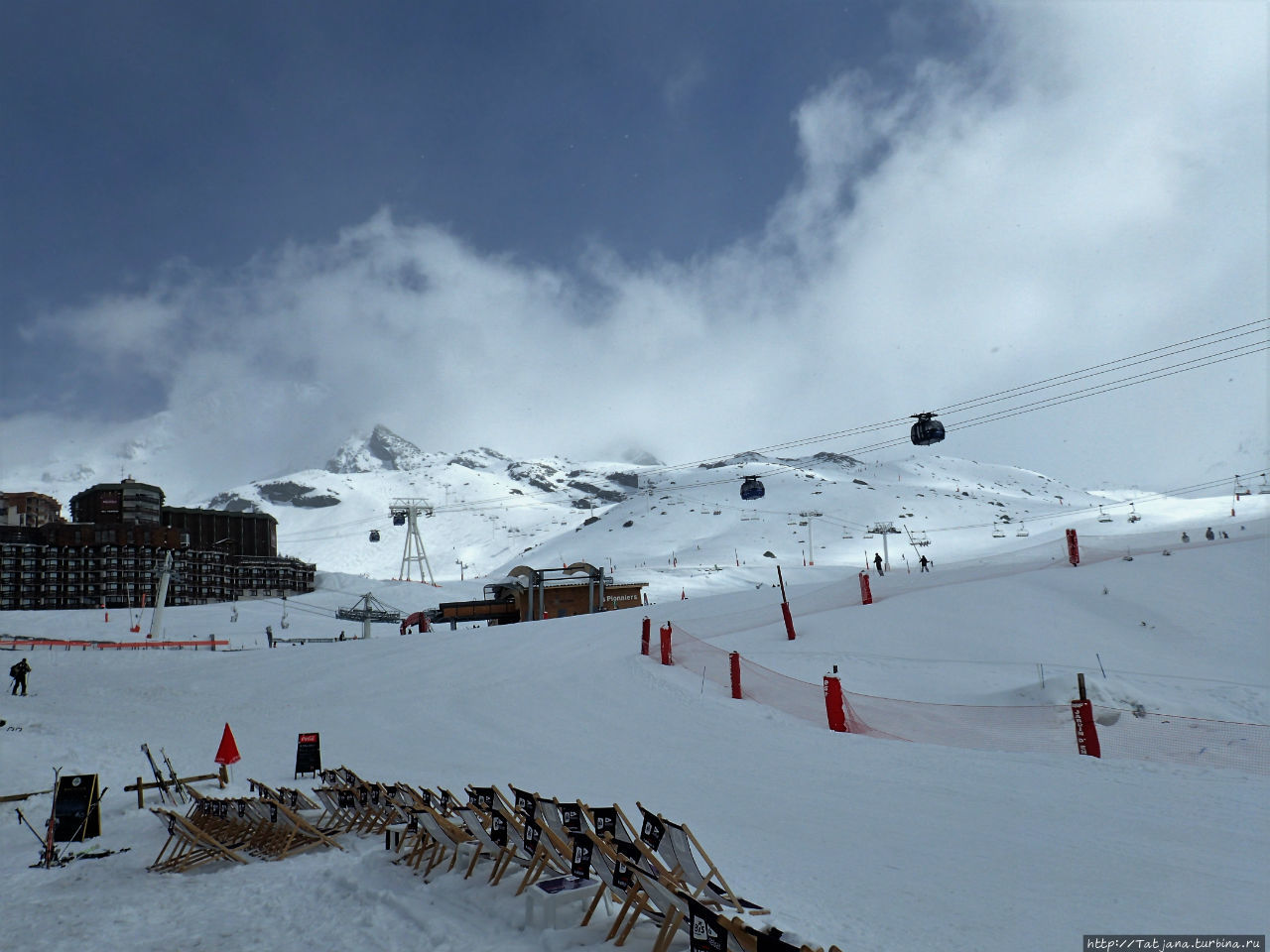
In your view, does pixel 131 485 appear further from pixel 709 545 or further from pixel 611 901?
pixel 611 901

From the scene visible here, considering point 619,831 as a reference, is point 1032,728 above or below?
below

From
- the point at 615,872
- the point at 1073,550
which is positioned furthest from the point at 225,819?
the point at 1073,550

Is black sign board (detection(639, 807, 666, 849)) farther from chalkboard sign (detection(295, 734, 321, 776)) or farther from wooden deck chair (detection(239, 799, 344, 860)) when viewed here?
chalkboard sign (detection(295, 734, 321, 776))

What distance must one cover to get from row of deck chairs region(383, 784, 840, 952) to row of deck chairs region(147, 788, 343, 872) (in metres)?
1.71

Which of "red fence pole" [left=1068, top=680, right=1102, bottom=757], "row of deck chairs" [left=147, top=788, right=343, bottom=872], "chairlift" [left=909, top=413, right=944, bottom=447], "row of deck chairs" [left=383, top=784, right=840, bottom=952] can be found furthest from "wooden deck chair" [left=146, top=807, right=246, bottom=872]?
"chairlift" [left=909, top=413, right=944, bottom=447]

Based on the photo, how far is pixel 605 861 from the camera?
6176mm

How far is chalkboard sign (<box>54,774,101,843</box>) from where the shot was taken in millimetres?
10188

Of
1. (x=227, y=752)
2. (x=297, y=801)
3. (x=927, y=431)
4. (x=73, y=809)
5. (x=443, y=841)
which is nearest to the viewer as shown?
(x=443, y=841)

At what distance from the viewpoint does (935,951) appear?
217 inches

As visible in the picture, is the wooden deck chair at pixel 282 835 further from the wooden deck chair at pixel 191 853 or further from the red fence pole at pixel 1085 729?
the red fence pole at pixel 1085 729

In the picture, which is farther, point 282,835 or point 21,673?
point 21,673

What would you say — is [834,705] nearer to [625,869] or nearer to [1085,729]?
[1085,729]

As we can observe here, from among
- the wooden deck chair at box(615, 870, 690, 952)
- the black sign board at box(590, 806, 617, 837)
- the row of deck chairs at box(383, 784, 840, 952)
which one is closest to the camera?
the row of deck chairs at box(383, 784, 840, 952)

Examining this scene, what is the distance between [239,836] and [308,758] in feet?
17.5
